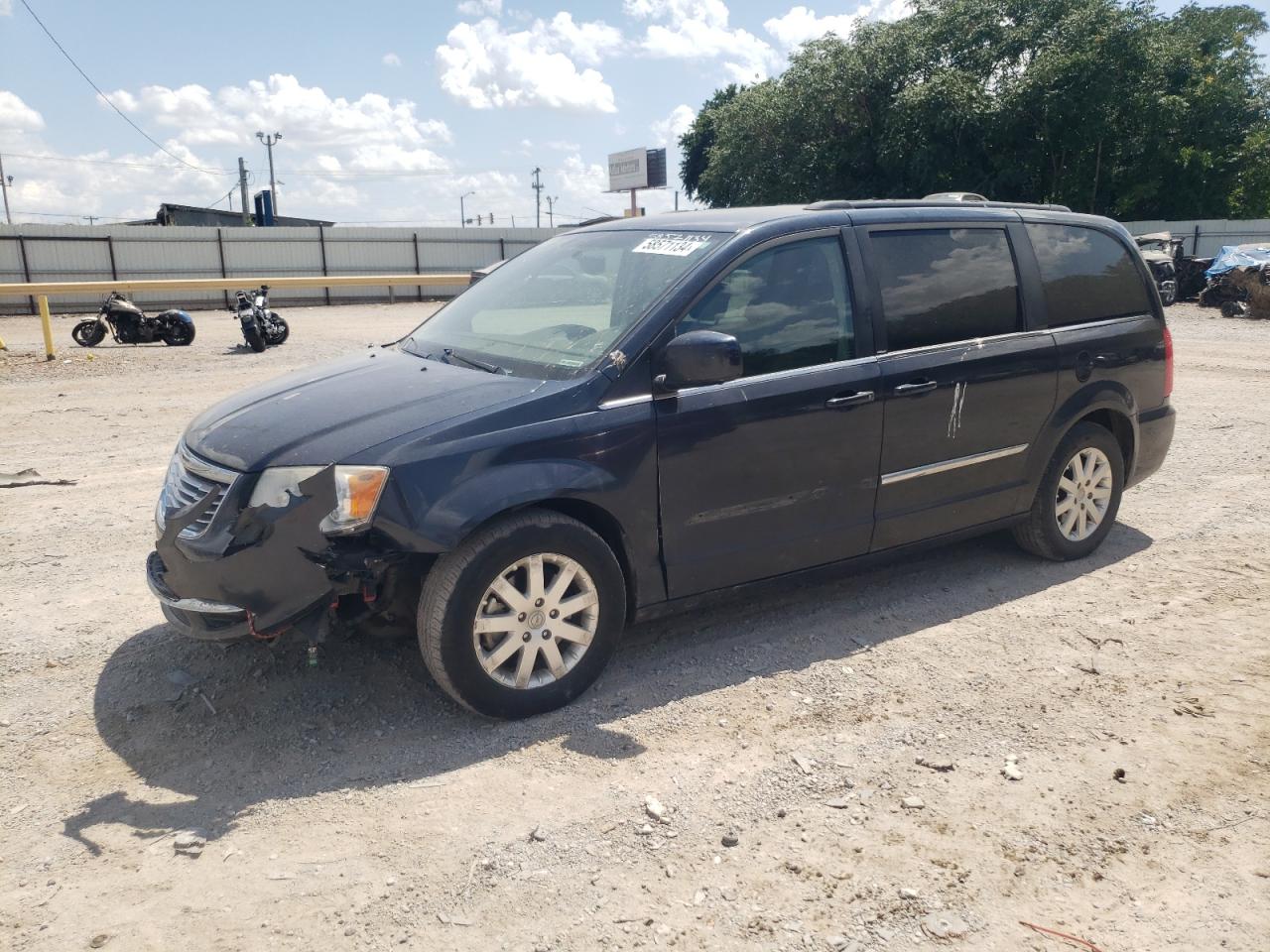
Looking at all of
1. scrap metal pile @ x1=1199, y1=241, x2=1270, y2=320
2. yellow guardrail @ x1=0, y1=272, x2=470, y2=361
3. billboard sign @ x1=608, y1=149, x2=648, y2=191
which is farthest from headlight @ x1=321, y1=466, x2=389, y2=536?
billboard sign @ x1=608, y1=149, x2=648, y2=191

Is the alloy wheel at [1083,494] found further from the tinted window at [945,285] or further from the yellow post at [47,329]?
the yellow post at [47,329]

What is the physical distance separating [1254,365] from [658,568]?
41.7 feet

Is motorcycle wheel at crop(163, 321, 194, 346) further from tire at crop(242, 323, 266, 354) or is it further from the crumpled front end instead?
the crumpled front end

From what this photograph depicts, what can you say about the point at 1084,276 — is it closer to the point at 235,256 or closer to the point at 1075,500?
the point at 1075,500

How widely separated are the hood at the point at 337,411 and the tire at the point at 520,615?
0.51 meters

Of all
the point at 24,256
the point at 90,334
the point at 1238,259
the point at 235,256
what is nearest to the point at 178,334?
the point at 90,334

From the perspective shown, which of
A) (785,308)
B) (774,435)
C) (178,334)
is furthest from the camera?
(178,334)

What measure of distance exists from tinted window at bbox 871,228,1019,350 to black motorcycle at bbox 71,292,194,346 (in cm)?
1491

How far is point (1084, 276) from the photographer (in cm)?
541

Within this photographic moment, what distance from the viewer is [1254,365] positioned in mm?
13461

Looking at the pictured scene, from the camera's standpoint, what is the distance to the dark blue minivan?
3.48 m

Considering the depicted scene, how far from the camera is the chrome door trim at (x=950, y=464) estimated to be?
4598 millimetres

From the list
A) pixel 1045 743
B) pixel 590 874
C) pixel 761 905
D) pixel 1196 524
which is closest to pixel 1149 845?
pixel 1045 743

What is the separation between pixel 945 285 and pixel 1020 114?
33.9m
